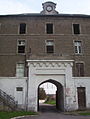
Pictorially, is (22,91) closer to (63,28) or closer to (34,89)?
(34,89)

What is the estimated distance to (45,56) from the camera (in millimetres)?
25406

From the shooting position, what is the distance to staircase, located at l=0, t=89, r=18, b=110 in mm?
22797

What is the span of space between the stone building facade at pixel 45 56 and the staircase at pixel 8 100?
55 cm

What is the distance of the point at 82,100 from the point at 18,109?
26.3ft

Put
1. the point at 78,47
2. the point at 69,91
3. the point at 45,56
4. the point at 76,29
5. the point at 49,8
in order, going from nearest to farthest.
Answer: the point at 69,91
the point at 45,56
the point at 78,47
the point at 76,29
the point at 49,8

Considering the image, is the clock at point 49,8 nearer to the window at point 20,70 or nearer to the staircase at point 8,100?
the window at point 20,70

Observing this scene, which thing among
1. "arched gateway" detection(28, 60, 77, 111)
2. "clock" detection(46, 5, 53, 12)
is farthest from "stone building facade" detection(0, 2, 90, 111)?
"clock" detection(46, 5, 53, 12)

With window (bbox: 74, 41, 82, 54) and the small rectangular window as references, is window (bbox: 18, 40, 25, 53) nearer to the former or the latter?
the small rectangular window

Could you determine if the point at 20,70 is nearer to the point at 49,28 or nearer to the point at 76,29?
the point at 49,28

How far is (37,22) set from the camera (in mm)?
27266

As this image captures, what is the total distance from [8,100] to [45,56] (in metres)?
7.09

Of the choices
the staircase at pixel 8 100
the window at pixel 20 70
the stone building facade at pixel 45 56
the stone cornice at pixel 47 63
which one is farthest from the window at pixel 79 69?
the staircase at pixel 8 100

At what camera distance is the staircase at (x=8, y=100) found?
22.8 meters

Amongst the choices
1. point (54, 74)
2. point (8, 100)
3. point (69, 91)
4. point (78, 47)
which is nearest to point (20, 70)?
point (8, 100)
